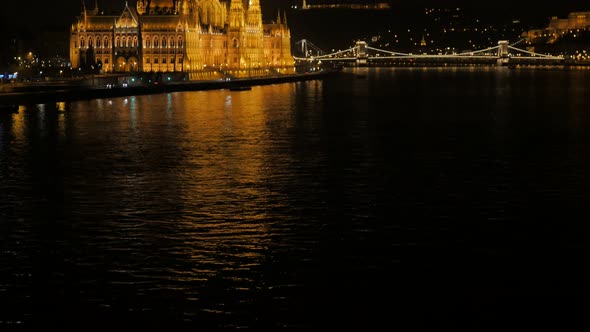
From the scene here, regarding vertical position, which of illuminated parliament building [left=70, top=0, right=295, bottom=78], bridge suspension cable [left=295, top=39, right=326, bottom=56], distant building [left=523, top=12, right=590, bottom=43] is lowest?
illuminated parliament building [left=70, top=0, right=295, bottom=78]

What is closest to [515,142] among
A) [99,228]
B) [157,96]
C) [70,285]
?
[99,228]

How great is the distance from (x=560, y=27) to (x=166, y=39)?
128 meters

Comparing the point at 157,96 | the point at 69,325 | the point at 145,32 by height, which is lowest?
the point at 69,325

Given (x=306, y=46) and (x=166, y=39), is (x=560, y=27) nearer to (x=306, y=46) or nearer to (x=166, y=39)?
(x=306, y=46)

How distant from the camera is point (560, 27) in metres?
195

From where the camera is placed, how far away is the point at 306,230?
53.3ft

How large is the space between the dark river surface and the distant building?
16306 cm

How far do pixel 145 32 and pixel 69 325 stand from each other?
7814 cm

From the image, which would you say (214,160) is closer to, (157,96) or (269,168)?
(269,168)

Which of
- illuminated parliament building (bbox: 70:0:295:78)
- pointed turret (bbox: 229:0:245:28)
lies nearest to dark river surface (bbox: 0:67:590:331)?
illuminated parliament building (bbox: 70:0:295:78)

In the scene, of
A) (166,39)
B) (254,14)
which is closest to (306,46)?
(254,14)

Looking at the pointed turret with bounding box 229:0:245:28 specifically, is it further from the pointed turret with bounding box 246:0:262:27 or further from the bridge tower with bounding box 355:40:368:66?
the bridge tower with bounding box 355:40:368:66

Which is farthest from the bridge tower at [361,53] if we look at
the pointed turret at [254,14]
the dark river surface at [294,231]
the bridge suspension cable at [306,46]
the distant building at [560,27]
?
the dark river surface at [294,231]

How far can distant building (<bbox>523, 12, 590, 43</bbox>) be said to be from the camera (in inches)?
7431
